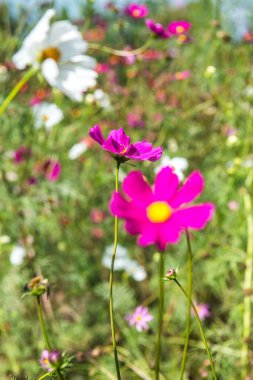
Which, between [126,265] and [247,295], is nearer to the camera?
[247,295]

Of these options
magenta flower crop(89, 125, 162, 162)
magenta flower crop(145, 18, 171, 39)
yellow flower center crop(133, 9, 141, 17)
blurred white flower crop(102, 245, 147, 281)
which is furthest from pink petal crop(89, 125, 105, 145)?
blurred white flower crop(102, 245, 147, 281)

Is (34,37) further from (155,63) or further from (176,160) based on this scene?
(155,63)

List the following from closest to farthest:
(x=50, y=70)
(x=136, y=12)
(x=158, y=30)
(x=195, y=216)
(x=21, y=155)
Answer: (x=195, y=216) < (x=50, y=70) < (x=158, y=30) < (x=136, y=12) < (x=21, y=155)

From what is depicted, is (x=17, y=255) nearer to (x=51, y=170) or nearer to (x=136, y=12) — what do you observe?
(x=51, y=170)

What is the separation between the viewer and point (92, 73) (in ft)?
1.96

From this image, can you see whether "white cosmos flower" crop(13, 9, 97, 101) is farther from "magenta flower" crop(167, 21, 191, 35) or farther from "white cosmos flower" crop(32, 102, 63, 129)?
"white cosmos flower" crop(32, 102, 63, 129)

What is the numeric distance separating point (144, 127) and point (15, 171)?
602mm

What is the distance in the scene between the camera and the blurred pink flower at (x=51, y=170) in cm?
125

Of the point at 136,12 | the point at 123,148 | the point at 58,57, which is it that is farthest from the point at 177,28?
the point at 123,148

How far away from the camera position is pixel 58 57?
22.5 inches

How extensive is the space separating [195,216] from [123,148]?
0.36ft

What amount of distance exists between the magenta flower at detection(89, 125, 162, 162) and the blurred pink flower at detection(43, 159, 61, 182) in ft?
2.66

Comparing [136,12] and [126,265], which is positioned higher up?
[136,12]

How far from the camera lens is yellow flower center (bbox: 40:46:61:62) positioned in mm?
555
